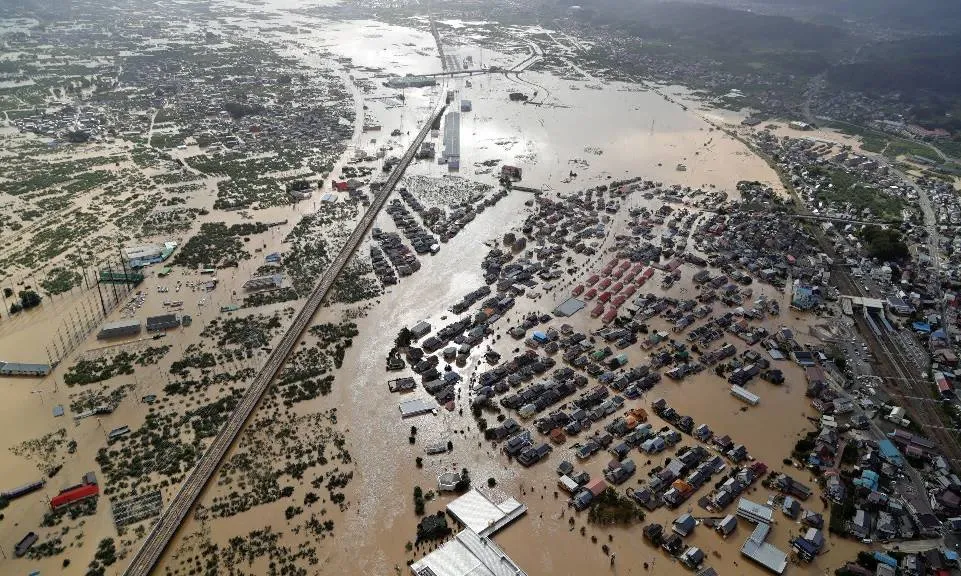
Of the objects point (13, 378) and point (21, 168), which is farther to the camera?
point (21, 168)

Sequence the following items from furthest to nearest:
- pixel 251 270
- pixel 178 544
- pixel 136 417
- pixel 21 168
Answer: pixel 21 168 → pixel 251 270 → pixel 136 417 → pixel 178 544

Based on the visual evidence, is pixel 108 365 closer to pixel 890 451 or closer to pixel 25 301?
pixel 25 301

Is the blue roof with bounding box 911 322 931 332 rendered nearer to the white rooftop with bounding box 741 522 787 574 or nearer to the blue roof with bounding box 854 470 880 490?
the blue roof with bounding box 854 470 880 490

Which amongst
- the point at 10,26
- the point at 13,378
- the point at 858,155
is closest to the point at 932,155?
the point at 858,155

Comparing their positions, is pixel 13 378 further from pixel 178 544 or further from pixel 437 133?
pixel 437 133

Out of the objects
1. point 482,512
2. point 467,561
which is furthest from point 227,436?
point 467,561
